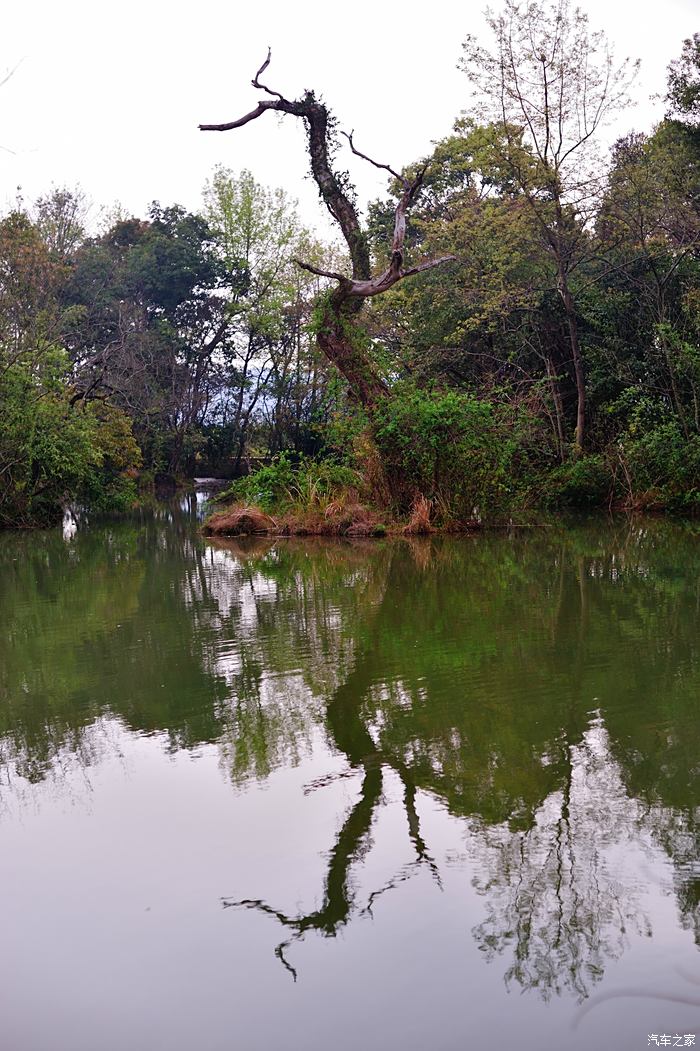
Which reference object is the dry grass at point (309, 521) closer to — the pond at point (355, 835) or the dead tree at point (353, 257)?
the dead tree at point (353, 257)

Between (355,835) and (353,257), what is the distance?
1474 centimetres

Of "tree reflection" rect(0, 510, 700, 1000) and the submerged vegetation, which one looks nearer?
"tree reflection" rect(0, 510, 700, 1000)

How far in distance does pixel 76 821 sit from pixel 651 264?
59.7 ft

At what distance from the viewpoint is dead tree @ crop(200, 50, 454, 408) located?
15.1 meters

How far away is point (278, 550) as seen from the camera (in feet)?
45.3

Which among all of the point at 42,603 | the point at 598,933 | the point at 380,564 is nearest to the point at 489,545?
the point at 380,564

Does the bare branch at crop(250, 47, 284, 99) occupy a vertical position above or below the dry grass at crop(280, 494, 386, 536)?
above

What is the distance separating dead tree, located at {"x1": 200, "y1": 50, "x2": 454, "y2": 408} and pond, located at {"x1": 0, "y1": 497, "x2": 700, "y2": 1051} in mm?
8747

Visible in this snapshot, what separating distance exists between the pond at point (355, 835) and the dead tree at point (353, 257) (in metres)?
8.75

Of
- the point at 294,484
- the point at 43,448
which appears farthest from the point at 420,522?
the point at 43,448

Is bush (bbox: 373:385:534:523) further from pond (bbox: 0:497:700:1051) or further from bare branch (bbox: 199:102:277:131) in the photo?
pond (bbox: 0:497:700:1051)

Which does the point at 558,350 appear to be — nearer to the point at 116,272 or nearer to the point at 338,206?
the point at 338,206

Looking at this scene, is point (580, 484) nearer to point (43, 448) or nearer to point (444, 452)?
point (444, 452)

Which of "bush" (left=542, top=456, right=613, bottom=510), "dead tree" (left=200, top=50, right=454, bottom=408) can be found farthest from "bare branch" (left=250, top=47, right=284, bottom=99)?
"bush" (left=542, top=456, right=613, bottom=510)
